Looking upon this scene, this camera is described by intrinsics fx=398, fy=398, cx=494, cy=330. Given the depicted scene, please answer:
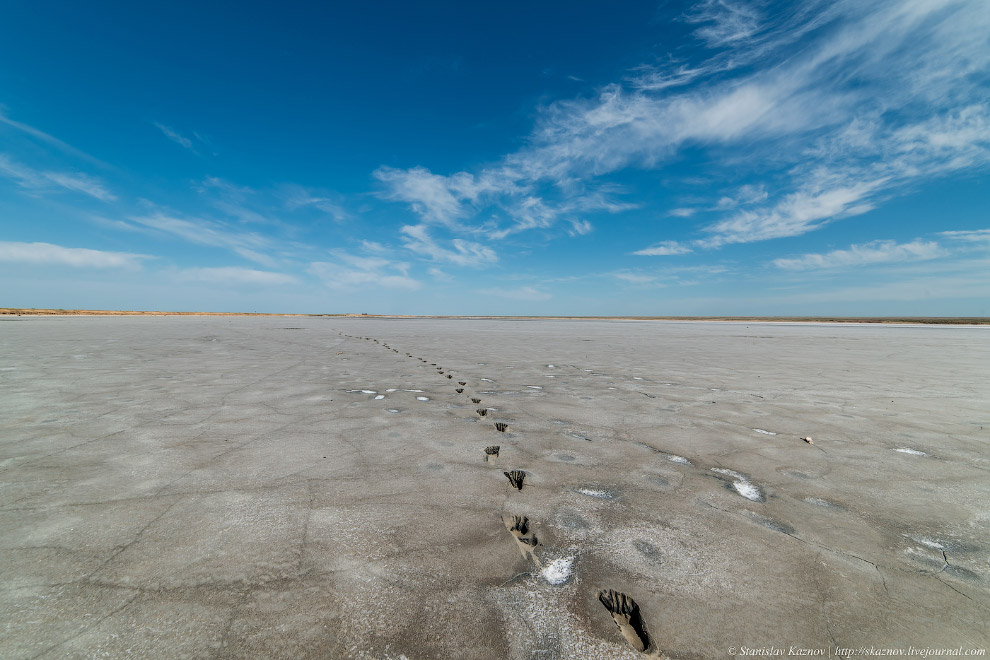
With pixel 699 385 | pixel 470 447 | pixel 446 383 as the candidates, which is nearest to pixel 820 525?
pixel 470 447

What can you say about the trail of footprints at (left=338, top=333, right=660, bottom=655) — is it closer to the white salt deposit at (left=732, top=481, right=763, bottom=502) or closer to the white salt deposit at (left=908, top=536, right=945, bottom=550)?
the white salt deposit at (left=732, top=481, right=763, bottom=502)

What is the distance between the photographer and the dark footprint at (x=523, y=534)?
6.26ft

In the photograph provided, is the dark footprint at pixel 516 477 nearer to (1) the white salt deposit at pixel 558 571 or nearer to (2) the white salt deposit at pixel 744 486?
(1) the white salt deposit at pixel 558 571

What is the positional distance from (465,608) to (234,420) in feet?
11.6

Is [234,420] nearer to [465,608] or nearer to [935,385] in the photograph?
[465,608]

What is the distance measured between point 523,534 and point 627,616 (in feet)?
2.14

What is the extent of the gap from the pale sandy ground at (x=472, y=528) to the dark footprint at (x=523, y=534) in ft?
0.16

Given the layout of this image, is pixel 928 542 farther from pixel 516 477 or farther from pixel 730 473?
pixel 516 477

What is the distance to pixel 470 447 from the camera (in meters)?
3.34

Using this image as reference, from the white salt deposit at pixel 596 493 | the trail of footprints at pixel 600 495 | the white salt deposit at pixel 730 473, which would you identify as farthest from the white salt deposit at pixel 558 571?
the white salt deposit at pixel 730 473

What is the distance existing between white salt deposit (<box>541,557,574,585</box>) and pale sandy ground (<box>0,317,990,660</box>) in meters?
0.02

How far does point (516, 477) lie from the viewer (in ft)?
8.82

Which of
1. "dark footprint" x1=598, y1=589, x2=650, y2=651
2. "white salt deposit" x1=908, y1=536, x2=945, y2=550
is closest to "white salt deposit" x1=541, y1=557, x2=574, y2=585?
"dark footprint" x1=598, y1=589, x2=650, y2=651

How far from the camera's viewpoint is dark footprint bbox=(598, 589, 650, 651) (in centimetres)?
141
